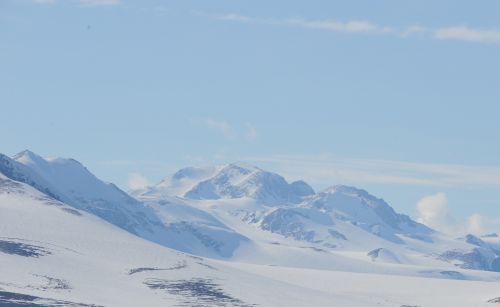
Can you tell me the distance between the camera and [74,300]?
18738 centimetres

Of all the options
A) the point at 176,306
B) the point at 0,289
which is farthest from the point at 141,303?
the point at 0,289

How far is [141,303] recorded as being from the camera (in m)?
196

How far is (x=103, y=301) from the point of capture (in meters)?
191

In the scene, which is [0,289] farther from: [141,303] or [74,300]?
[141,303]

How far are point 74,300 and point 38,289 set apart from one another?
8925 mm

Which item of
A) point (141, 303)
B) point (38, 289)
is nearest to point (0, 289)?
point (38, 289)

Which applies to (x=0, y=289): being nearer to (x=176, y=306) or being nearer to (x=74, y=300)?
(x=74, y=300)

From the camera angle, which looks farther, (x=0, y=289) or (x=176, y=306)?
(x=176, y=306)

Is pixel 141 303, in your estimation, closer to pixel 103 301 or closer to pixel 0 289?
pixel 103 301

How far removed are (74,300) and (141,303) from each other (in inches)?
499

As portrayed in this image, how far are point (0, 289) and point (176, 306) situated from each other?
95.1 ft

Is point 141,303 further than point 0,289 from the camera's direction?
Yes

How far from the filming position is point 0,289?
184m

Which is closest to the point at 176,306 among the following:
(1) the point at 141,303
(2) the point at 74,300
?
(1) the point at 141,303
